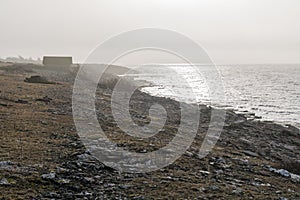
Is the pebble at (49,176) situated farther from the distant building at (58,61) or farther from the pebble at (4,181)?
the distant building at (58,61)

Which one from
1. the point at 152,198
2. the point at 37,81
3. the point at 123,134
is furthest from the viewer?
the point at 37,81

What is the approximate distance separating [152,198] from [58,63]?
66.8 metres

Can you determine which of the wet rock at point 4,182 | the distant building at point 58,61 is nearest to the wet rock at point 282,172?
the wet rock at point 4,182

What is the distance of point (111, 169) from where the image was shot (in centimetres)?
1077

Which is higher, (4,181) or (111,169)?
(4,181)

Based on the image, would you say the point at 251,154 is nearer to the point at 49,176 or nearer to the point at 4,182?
the point at 49,176

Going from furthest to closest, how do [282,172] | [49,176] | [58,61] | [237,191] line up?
[58,61]
[282,172]
[237,191]
[49,176]

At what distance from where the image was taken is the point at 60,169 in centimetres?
1007

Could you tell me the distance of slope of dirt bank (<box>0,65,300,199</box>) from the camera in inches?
358

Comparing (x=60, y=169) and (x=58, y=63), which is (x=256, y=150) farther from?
(x=58, y=63)

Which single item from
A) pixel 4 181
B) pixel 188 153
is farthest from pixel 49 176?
pixel 188 153

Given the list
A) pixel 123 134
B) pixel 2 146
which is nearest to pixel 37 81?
pixel 123 134

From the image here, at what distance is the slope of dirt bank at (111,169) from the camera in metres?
9.09

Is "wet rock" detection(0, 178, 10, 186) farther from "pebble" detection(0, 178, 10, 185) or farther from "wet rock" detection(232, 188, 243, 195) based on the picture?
"wet rock" detection(232, 188, 243, 195)
